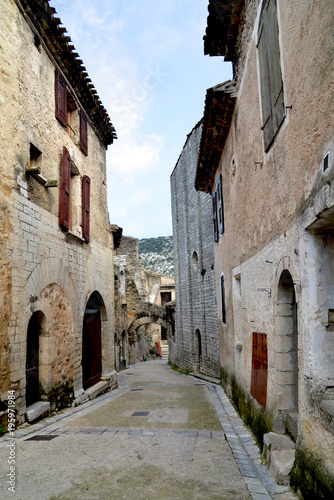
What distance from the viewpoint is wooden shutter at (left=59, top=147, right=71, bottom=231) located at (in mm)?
8273

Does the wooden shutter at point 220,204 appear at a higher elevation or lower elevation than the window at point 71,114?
lower

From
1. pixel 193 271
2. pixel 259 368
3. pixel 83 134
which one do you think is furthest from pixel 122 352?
pixel 259 368

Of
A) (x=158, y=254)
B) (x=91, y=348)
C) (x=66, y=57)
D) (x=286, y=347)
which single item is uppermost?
(x=158, y=254)

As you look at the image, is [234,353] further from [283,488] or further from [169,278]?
[169,278]

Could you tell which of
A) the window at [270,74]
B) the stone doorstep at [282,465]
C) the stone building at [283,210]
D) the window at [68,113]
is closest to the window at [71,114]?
the window at [68,113]

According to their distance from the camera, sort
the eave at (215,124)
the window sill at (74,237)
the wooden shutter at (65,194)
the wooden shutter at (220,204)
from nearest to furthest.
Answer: the eave at (215,124)
the wooden shutter at (65,194)
the window sill at (74,237)
the wooden shutter at (220,204)

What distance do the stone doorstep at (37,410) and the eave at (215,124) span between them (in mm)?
6253

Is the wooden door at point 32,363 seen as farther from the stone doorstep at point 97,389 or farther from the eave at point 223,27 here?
the eave at point 223,27

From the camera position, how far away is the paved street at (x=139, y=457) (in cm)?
364

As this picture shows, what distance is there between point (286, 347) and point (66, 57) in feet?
25.8

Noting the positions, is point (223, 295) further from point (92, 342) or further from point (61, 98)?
point (61, 98)

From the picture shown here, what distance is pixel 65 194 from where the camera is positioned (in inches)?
334

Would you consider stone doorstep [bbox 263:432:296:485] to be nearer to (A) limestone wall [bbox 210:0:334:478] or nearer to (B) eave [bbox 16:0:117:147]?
(A) limestone wall [bbox 210:0:334:478]

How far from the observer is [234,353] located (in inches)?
308
